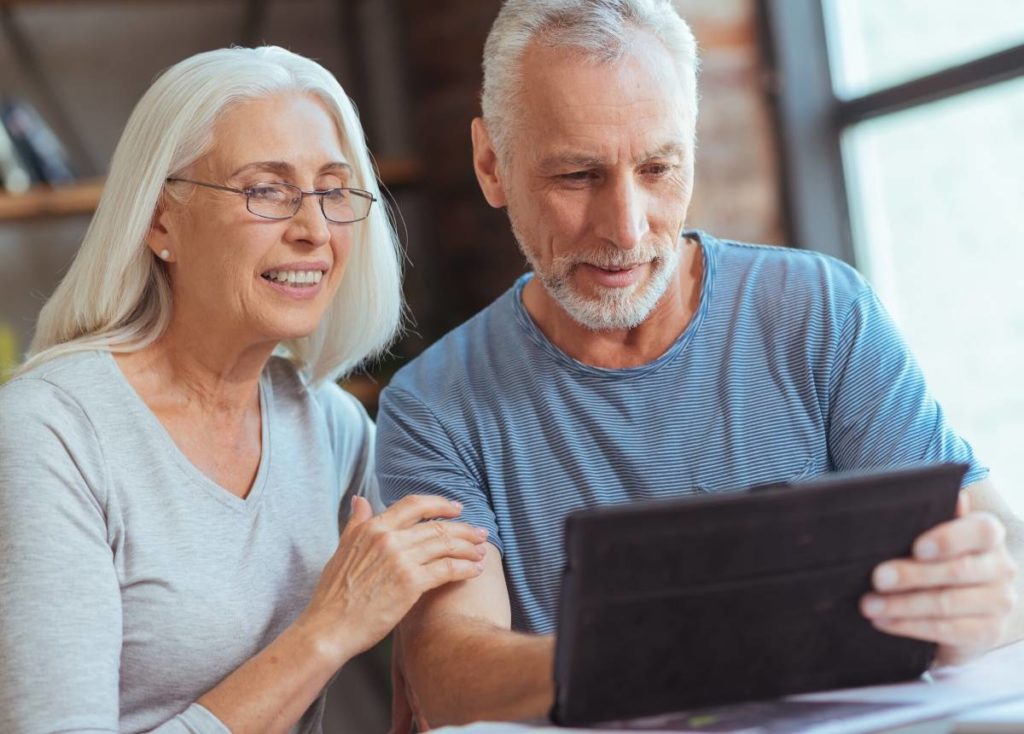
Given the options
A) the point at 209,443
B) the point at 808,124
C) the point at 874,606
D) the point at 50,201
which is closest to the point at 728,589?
the point at 874,606

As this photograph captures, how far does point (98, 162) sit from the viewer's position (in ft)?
11.8

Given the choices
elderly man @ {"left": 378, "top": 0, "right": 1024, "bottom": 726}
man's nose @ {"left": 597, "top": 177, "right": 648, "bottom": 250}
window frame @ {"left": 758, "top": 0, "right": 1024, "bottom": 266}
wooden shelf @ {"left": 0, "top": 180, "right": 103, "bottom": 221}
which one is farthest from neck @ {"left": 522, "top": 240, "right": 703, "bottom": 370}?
wooden shelf @ {"left": 0, "top": 180, "right": 103, "bottom": 221}

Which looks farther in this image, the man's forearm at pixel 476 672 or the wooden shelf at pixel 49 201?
the wooden shelf at pixel 49 201

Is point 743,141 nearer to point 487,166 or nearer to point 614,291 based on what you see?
point 487,166

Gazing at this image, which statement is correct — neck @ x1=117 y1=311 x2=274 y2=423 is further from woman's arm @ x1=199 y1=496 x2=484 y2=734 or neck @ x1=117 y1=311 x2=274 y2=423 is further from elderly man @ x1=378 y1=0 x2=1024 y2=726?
woman's arm @ x1=199 y1=496 x2=484 y2=734

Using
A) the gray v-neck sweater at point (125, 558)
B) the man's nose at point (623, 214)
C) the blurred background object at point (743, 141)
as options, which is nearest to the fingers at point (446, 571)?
the gray v-neck sweater at point (125, 558)

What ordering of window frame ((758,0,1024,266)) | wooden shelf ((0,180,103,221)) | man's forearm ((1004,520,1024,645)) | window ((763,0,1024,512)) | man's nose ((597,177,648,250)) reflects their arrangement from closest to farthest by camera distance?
man's forearm ((1004,520,1024,645)) < man's nose ((597,177,648,250)) < window ((763,0,1024,512)) < window frame ((758,0,1024,266)) < wooden shelf ((0,180,103,221))

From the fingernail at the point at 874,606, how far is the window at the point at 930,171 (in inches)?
61.1

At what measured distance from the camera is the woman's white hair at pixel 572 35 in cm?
157

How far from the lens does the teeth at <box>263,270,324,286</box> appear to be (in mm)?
1733

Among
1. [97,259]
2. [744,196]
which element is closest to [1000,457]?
[744,196]

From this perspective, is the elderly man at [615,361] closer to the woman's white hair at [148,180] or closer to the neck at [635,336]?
the neck at [635,336]

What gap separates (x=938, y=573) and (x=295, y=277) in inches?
38.3

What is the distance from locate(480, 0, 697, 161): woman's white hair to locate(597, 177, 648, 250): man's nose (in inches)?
6.0
